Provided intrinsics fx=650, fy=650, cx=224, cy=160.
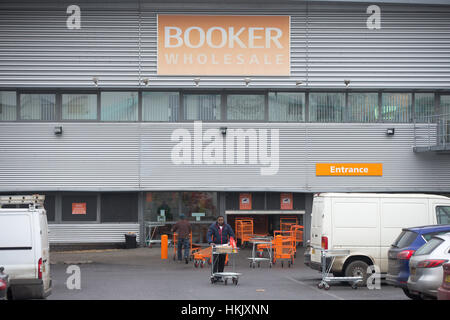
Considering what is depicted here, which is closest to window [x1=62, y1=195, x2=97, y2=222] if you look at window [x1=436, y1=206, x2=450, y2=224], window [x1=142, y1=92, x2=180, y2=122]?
window [x1=142, y1=92, x2=180, y2=122]

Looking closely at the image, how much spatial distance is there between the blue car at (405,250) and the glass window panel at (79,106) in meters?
15.5

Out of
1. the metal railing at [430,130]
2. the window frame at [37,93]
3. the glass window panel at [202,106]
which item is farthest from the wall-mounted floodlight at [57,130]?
the metal railing at [430,130]

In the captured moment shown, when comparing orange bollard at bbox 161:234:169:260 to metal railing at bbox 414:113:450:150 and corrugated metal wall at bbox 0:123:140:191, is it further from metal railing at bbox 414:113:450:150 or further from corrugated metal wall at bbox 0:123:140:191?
metal railing at bbox 414:113:450:150

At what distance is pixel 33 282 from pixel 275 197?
607 inches

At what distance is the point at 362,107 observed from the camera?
27.4 m

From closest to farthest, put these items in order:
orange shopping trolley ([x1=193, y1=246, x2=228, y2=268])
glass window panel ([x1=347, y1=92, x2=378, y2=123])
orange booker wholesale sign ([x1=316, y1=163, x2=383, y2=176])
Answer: orange shopping trolley ([x1=193, y1=246, x2=228, y2=268]) → orange booker wholesale sign ([x1=316, y1=163, x2=383, y2=176]) → glass window panel ([x1=347, y1=92, x2=378, y2=123])

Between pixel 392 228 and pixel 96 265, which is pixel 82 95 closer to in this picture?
pixel 96 265

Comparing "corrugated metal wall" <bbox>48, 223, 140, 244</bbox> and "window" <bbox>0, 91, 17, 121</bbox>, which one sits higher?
"window" <bbox>0, 91, 17, 121</bbox>

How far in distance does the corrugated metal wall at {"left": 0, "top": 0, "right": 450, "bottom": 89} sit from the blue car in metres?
12.6

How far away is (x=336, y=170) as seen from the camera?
27016 mm

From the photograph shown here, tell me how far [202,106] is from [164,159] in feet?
8.86

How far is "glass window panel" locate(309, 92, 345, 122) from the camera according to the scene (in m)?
27.2

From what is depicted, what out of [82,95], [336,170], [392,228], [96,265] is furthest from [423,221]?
[82,95]

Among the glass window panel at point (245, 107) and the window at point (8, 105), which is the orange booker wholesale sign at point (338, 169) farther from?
the window at point (8, 105)
